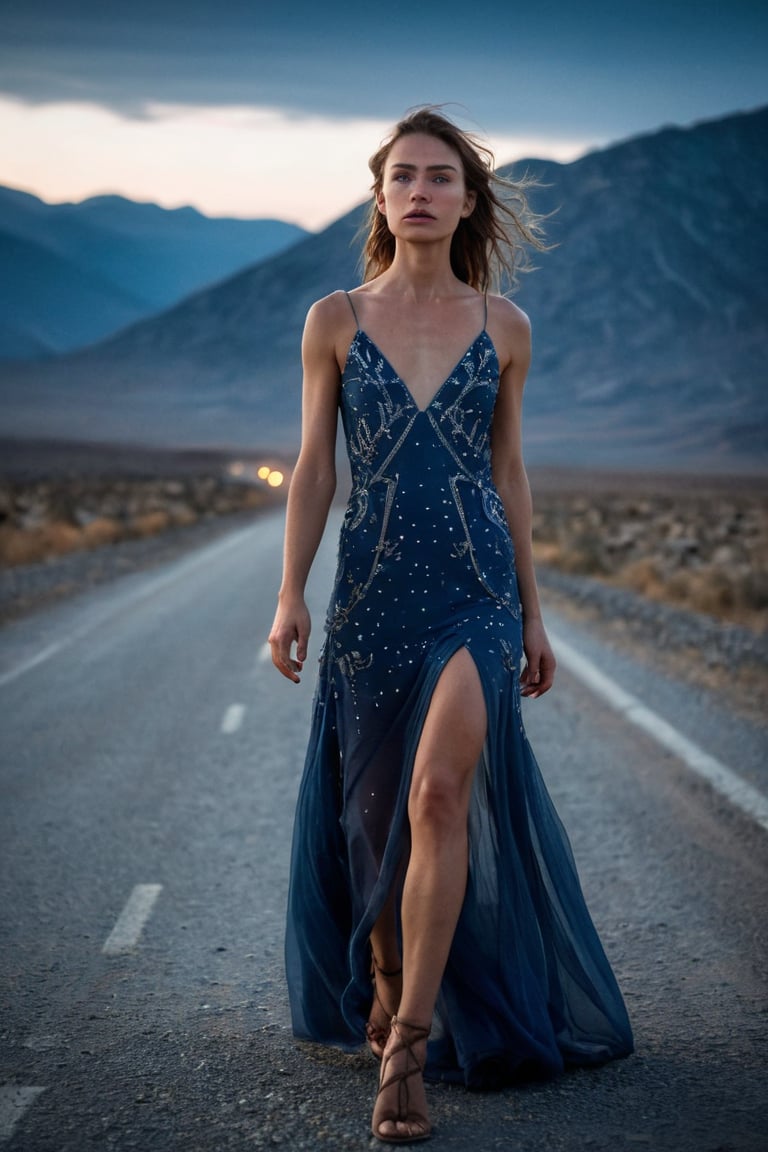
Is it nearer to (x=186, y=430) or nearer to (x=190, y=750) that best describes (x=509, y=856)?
(x=190, y=750)

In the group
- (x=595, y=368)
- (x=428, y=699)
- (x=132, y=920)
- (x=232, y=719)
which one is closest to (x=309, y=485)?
(x=428, y=699)

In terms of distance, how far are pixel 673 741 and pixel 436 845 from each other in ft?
16.1

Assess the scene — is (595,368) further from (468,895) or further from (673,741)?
(468,895)

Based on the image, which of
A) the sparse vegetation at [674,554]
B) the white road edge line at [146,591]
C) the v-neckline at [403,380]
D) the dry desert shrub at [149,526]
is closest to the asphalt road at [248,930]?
the white road edge line at [146,591]

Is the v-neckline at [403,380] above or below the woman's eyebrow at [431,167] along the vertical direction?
below

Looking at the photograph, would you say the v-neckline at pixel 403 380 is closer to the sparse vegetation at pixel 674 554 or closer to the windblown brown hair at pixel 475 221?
the windblown brown hair at pixel 475 221

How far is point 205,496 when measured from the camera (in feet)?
193

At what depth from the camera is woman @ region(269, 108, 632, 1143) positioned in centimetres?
330

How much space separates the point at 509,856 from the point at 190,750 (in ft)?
15.5

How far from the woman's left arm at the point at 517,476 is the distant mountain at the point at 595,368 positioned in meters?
120

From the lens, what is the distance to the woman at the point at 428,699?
3303mm

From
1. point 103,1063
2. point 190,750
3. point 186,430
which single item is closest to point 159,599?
point 190,750

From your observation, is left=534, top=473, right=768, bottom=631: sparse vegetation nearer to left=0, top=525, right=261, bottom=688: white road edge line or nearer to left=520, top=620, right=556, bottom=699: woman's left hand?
left=0, top=525, right=261, bottom=688: white road edge line

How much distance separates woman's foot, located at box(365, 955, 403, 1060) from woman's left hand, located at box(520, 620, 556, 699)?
0.80m
